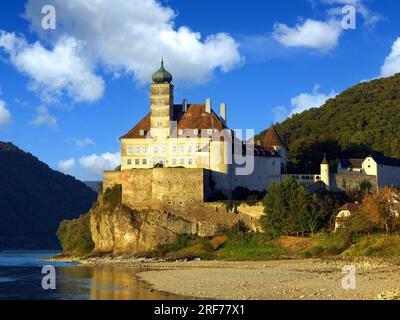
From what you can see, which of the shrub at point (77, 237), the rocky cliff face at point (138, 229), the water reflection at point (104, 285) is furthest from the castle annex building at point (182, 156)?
the water reflection at point (104, 285)

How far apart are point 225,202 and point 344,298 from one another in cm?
3695

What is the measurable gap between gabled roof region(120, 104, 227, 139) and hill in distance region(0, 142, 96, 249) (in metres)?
75.4

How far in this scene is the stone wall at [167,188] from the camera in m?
68.4

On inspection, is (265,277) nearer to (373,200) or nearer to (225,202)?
(373,200)

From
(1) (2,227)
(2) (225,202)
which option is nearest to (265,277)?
(2) (225,202)

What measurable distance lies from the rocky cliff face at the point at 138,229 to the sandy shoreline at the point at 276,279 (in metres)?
8.94

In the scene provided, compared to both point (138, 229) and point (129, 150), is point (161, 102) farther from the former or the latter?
point (138, 229)

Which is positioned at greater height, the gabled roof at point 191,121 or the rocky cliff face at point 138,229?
the gabled roof at point 191,121

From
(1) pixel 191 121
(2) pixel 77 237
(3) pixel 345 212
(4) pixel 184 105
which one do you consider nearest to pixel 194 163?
(1) pixel 191 121

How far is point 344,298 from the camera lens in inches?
1230

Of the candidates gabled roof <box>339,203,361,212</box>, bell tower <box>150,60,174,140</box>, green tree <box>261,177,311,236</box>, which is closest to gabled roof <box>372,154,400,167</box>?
gabled roof <box>339,203,361,212</box>

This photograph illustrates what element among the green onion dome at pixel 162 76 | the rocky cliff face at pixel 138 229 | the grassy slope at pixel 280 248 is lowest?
the grassy slope at pixel 280 248

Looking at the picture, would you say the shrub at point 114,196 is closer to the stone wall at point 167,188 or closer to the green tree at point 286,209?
the stone wall at point 167,188
